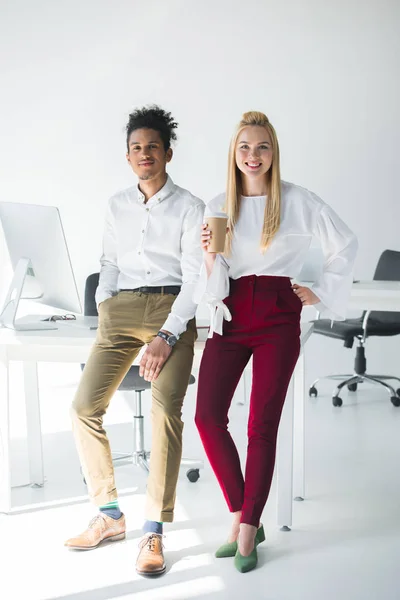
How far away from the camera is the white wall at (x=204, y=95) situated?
237 inches

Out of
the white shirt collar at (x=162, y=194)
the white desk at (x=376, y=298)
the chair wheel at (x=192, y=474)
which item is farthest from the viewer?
the white desk at (x=376, y=298)

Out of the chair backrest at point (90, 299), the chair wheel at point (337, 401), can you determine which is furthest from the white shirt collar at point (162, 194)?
the chair wheel at point (337, 401)

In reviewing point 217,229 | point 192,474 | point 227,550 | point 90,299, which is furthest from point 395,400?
point 217,229

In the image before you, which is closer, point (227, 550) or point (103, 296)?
point (227, 550)

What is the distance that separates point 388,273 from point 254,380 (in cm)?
305

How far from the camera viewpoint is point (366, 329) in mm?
5039

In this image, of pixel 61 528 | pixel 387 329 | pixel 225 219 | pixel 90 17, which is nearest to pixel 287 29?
pixel 90 17

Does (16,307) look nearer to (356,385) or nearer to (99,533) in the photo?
(99,533)

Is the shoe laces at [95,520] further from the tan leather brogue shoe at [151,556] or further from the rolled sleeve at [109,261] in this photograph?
the rolled sleeve at [109,261]

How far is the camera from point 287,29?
19.9ft

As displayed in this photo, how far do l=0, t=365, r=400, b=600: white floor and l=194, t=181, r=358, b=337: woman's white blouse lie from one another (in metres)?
0.84

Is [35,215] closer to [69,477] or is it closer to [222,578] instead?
[69,477]

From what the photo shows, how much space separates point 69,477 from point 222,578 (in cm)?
129

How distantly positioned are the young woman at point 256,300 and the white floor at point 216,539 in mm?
149
